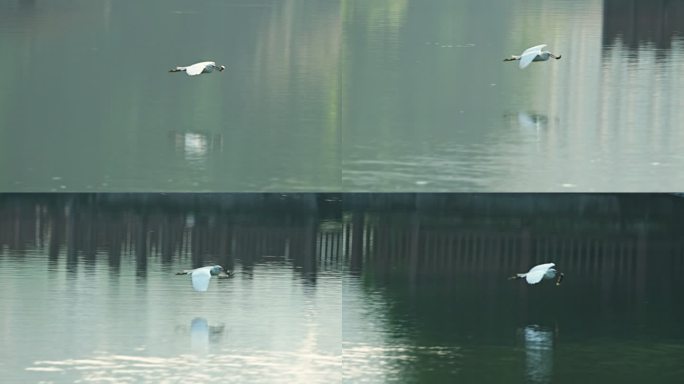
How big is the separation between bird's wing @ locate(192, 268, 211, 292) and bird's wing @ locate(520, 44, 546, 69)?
144cm

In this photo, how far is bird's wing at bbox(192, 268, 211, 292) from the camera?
15.7ft

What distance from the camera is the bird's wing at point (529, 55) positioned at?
207 inches

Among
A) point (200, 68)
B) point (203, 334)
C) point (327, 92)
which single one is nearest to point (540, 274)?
point (327, 92)

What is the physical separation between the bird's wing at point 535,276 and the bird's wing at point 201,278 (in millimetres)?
1109

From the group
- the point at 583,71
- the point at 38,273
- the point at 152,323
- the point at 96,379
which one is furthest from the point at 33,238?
the point at 583,71

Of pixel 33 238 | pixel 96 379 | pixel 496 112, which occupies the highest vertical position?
pixel 496 112

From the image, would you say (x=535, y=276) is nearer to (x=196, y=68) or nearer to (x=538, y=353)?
(x=538, y=353)

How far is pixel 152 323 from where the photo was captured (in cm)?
450

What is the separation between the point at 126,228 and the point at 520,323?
1.53 m

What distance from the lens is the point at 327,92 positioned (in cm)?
536

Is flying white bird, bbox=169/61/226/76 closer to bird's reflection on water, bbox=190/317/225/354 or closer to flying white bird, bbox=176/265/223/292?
flying white bird, bbox=176/265/223/292

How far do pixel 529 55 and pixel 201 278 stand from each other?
4.92 feet

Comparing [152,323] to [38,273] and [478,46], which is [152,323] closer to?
[38,273]

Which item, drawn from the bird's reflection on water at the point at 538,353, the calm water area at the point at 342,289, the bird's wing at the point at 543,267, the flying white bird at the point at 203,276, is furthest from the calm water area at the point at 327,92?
the bird's reflection on water at the point at 538,353
